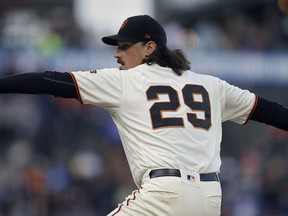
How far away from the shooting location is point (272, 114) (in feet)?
20.5

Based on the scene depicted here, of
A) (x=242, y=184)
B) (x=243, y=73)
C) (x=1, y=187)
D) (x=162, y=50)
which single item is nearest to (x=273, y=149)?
(x=242, y=184)

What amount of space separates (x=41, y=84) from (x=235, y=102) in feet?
4.43

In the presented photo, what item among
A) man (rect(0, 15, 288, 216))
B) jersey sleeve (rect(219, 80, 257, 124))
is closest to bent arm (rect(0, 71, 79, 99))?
man (rect(0, 15, 288, 216))

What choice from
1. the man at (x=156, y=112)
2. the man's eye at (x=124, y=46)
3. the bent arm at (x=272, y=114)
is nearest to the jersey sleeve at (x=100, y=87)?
the man at (x=156, y=112)

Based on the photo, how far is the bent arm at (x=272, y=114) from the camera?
624cm

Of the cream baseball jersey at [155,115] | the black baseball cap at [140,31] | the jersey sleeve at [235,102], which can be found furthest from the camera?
the jersey sleeve at [235,102]

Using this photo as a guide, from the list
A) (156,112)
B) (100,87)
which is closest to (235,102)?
(156,112)

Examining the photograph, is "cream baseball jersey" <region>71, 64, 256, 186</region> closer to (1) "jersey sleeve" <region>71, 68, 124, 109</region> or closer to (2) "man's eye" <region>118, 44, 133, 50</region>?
(1) "jersey sleeve" <region>71, 68, 124, 109</region>

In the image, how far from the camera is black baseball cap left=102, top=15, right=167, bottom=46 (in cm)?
603

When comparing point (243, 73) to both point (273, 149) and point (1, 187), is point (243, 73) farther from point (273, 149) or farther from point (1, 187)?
point (1, 187)

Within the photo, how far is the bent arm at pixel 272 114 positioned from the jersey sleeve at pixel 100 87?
1.03 m

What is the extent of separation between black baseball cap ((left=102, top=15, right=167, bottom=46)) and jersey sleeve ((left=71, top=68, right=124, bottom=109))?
327 millimetres

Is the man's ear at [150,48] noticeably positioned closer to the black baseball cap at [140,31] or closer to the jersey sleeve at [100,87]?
the black baseball cap at [140,31]

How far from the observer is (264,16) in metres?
20.5
